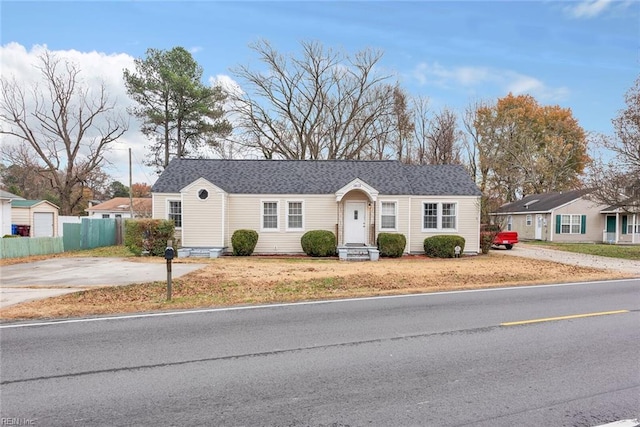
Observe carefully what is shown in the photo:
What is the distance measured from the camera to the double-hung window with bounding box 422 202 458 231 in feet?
66.3

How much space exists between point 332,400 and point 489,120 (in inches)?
1778

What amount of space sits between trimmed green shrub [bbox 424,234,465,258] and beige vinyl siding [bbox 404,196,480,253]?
907 millimetres

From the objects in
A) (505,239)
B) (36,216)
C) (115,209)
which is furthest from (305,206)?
(115,209)

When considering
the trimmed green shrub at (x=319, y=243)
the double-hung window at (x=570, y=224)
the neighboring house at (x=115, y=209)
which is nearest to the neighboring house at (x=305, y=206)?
the trimmed green shrub at (x=319, y=243)

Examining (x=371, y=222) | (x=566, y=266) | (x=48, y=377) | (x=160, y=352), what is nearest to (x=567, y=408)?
(x=160, y=352)

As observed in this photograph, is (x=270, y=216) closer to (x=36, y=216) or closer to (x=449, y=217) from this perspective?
(x=449, y=217)

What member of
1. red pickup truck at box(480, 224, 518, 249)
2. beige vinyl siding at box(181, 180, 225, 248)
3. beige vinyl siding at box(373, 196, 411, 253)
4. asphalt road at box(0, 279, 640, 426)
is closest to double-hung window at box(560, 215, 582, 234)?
red pickup truck at box(480, 224, 518, 249)

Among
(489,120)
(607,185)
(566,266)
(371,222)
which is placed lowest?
(566,266)

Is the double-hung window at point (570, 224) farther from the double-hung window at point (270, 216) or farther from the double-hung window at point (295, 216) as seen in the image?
the double-hung window at point (270, 216)

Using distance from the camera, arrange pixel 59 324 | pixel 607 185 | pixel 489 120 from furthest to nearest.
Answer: pixel 489 120 < pixel 607 185 < pixel 59 324

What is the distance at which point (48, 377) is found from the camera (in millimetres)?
4129

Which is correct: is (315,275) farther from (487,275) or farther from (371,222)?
(371,222)

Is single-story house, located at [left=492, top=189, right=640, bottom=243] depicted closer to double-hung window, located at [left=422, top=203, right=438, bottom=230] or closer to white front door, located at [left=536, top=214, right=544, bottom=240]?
white front door, located at [left=536, top=214, right=544, bottom=240]

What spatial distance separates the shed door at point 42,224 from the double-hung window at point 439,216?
2615 centimetres
